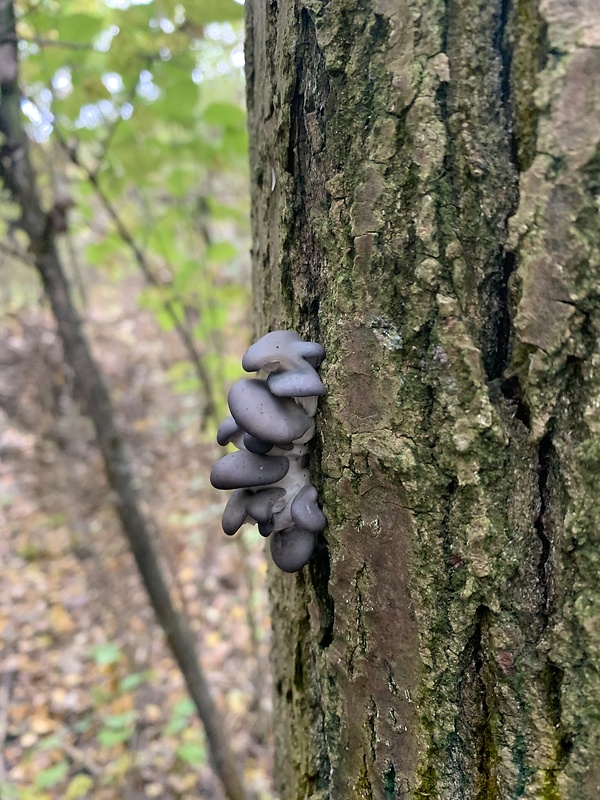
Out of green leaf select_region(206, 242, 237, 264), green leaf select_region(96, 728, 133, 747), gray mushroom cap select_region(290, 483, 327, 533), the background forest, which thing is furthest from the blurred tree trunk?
green leaf select_region(96, 728, 133, 747)

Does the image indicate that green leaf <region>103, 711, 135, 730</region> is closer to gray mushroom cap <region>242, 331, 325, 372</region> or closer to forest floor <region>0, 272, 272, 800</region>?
forest floor <region>0, 272, 272, 800</region>

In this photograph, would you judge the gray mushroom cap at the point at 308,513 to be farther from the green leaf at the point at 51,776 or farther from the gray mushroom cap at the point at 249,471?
the green leaf at the point at 51,776

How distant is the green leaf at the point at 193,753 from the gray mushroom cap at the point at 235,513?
10.9 ft

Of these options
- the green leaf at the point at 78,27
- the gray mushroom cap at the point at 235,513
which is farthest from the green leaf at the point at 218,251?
the gray mushroom cap at the point at 235,513

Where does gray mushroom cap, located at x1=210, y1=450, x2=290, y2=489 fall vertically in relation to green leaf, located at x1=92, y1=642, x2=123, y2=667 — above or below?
above

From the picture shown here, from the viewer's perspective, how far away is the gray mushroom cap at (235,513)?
41.8 inches

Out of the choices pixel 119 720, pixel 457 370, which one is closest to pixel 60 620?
pixel 119 720

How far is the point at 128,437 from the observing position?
657cm

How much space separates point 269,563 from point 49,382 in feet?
15.9

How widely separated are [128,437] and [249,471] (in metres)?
5.89

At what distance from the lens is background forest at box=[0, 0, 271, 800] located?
84.2 inches

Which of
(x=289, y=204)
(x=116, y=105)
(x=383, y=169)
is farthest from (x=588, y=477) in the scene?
(x=116, y=105)

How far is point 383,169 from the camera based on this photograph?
0.80m

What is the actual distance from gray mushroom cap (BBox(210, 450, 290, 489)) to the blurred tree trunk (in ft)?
0.36
